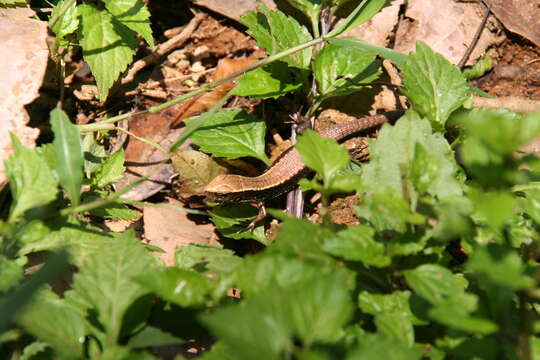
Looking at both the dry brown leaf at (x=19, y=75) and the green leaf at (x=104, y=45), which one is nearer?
the dry brown leaf at (x=19, y=75)

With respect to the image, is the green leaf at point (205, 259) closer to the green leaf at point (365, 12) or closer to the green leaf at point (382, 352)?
the green leaf at point (382, 352)

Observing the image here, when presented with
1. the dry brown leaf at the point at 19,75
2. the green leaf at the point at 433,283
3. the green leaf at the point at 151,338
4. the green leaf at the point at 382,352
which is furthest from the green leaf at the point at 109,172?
the green leaf at the point at 382,352

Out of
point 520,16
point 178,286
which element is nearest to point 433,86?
point 520,16

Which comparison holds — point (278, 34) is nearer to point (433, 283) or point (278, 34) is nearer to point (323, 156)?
point (323, 156)

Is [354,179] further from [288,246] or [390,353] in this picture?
[390,353]

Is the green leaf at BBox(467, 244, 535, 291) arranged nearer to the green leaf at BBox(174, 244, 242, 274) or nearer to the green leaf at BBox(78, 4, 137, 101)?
the green leaf at BBox(174, 244, 242, 274)

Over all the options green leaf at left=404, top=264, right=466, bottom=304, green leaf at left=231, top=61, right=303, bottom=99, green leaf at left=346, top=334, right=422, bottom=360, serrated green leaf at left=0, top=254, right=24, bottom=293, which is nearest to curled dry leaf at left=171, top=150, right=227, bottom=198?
green leaf at left=231, top=61, right=303, bottom=99
